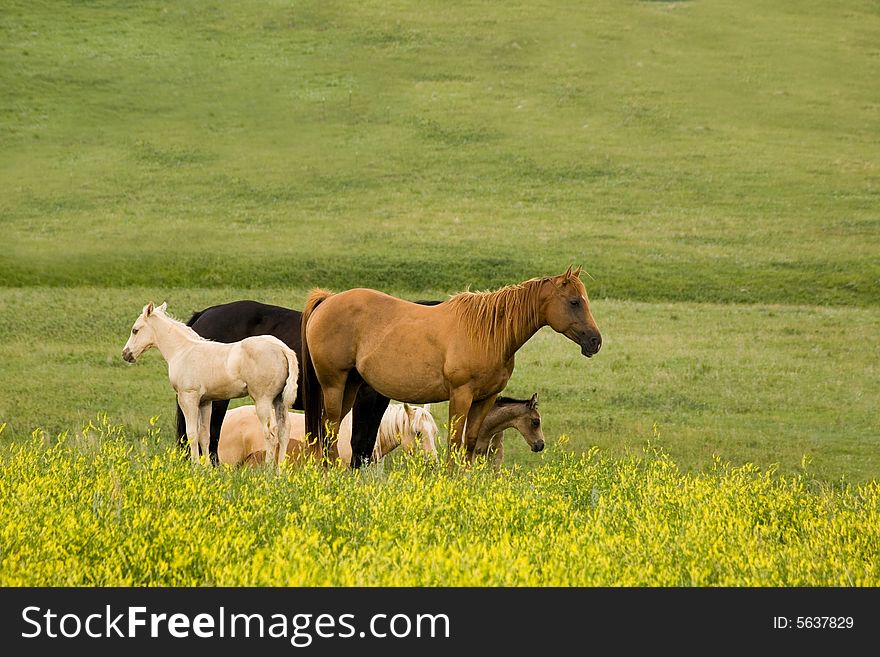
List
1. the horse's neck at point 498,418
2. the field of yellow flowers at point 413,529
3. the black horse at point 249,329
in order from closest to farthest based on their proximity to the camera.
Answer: the field of yellow flowers at point 413,529 → the black horse at point 249,329 → the horse's neck at point 498,418

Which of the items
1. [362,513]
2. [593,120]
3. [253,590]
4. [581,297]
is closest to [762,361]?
[581,297]

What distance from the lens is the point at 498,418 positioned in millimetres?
13797

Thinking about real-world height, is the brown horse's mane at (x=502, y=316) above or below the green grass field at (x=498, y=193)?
above

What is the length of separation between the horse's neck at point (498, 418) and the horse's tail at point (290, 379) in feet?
8.16

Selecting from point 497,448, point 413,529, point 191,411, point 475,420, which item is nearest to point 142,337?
point 191,411

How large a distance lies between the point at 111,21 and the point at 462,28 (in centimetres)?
1837

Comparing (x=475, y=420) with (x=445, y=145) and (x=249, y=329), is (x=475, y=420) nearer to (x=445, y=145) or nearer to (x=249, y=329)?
(x=249, y=329)

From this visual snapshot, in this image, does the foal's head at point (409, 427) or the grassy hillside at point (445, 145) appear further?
the grassy hillside at point (445, 145)

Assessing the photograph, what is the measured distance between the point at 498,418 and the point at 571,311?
2343mm

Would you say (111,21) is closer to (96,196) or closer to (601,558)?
(96,196)

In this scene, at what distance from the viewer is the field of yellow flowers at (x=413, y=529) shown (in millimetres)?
7305

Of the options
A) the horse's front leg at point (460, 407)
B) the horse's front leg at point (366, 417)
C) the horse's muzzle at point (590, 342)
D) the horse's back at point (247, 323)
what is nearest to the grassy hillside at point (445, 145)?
the horse's back at point (247, 323)

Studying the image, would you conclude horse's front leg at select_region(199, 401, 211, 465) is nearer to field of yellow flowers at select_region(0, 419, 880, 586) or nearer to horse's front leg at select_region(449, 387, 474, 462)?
field of yellow flowers at select_region(0, 419, 880, 586)

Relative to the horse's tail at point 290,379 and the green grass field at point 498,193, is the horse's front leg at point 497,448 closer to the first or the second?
the green grass field at point 498,193
